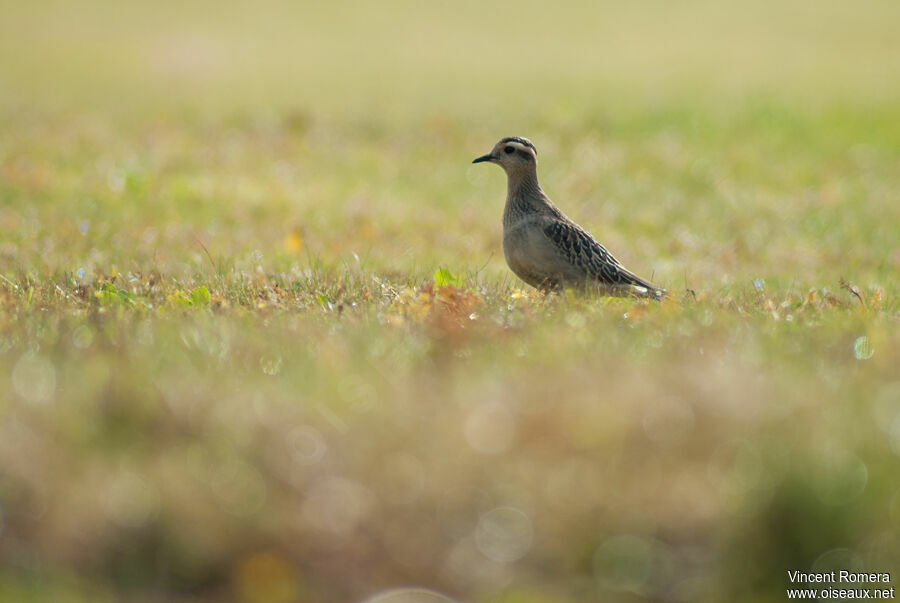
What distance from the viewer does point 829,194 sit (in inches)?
688

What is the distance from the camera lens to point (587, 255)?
901 cm

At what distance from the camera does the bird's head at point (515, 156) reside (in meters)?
9.88

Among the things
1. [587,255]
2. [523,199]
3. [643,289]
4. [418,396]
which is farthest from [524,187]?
[418,396]

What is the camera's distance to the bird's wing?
8945 millimetres

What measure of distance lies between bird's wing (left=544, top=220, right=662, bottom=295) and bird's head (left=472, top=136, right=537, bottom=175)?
842mm

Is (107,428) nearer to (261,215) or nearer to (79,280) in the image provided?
(79,280)

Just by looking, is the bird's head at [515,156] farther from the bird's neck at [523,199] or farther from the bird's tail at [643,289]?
the bird's tail at [643,289]

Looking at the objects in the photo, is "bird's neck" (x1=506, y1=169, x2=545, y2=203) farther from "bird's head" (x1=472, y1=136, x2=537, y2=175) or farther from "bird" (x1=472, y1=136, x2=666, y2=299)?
"bird" (x1=472, y1=136, x2=666, y2=299)

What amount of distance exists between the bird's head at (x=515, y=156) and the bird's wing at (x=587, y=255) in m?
0.84

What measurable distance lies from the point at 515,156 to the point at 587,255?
141cm

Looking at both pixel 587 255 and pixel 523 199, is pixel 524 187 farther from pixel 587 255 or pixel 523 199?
pixel 587 255

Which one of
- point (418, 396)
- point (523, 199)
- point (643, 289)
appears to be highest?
point (523, 199)

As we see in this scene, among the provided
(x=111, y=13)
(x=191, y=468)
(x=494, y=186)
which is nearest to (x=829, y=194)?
(x=494, y=186)

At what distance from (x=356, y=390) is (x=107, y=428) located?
3.61ft
